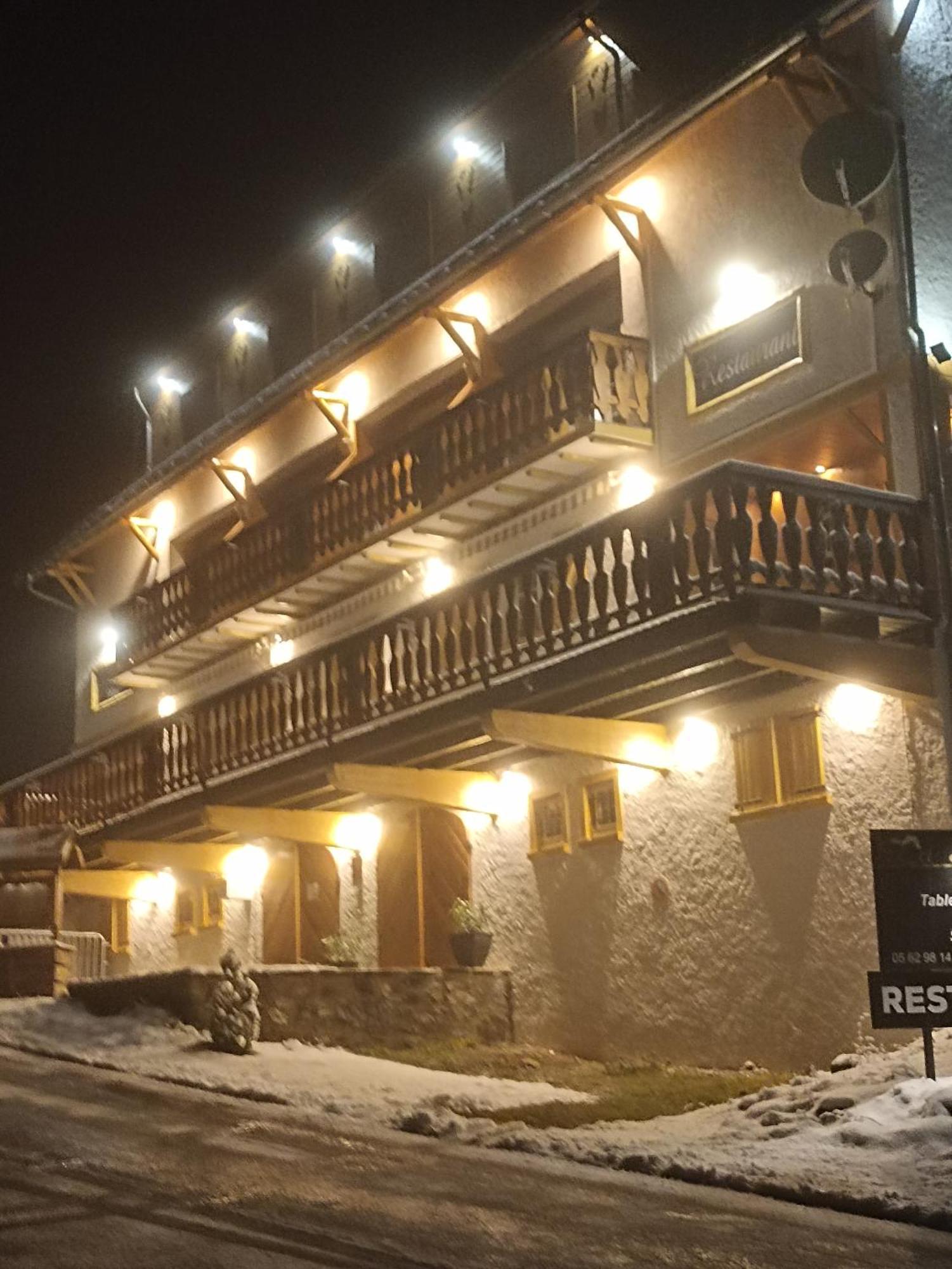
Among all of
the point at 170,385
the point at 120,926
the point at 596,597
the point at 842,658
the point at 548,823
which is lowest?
the point at 120,926

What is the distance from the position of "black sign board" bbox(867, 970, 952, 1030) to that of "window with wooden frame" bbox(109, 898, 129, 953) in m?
16.5

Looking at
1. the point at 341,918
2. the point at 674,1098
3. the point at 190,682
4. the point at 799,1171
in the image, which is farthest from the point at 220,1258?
the point at 190,682

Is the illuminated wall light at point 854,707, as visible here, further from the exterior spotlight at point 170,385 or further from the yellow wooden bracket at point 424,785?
the exterior spotlight at point 170,385

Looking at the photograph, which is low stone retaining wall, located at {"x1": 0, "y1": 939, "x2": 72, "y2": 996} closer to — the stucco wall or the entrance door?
the entrance door

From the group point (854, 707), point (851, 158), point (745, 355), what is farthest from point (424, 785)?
point (851, 158)

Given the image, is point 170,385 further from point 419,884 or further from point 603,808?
point 603,808

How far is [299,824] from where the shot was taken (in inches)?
773

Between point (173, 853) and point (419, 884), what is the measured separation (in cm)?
461

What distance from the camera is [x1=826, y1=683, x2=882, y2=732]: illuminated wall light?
43.3 feet

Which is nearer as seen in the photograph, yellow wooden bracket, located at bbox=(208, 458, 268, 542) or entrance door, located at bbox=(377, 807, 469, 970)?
entrance door, located at bbox=(377, 807, 469, 970)

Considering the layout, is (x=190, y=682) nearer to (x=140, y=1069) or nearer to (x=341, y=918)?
(x=341, y=918)

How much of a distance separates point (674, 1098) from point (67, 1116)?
4.72 m

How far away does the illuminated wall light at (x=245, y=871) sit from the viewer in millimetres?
22266

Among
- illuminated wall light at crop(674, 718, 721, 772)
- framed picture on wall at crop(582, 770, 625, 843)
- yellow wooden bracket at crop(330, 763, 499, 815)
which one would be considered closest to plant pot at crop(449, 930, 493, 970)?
yellow wooden bracket at crop(330, 763, 499, 815)
